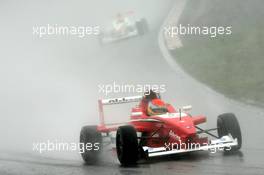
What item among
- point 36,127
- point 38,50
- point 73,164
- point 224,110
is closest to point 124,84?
point 36,127

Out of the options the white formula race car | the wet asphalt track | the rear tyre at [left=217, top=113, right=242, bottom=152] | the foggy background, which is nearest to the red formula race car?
the rear tyre at [left=217, top=113, right=242, bottom=152]

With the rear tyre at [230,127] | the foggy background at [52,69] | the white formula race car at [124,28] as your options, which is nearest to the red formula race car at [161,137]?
the rear tyre at [230,127]

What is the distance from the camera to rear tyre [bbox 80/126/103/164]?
453 inches

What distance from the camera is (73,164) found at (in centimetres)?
1098

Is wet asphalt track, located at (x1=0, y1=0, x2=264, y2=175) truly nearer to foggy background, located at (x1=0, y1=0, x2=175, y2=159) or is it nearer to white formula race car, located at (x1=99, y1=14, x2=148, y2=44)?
foggy background, located at (x1=0, y1=0, x2=175, y2=159)

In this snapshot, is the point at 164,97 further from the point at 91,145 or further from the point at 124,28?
the point at 124,28

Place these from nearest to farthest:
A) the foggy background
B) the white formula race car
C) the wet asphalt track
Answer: the wet asphalt track, the foggy background, the white formula race car

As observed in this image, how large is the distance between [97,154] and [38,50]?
58.1 feet

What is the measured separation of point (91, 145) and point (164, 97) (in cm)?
667

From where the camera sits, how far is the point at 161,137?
431 inches

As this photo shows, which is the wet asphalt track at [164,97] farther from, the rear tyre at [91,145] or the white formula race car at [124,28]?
the white formula race car at [124,28]

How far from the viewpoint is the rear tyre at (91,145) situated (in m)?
11.5

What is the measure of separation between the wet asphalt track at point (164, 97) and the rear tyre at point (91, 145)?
190mm

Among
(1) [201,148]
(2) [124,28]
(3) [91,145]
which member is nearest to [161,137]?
(1) [201,148]
